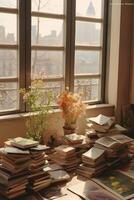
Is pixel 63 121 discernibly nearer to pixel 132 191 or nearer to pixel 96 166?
pixel 96 166

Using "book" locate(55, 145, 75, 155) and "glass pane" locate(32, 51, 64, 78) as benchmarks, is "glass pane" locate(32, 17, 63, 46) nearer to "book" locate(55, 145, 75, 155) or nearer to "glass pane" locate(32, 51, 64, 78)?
"glass pane" locate(32, 51, 64, 78)

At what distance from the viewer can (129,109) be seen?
11.2 ft

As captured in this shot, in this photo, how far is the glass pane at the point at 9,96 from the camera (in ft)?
9.43

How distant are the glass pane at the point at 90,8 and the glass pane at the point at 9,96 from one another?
102 centimetres

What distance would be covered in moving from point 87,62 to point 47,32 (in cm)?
60

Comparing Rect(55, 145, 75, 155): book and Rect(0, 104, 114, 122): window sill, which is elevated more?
Rect(0, 104, 114, 122): window sill

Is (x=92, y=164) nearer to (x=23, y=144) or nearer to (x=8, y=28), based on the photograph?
(x=23, y=144)

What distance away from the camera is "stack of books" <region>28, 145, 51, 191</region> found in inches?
84.0

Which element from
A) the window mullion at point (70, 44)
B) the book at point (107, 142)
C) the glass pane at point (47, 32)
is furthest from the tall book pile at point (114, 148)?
the glass pane at point (47, 32)

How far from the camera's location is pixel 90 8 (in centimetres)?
339

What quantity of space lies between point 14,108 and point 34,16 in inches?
33.9

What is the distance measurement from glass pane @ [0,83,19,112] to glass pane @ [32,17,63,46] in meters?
0.47

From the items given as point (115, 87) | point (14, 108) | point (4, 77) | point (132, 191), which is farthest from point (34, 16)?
point (132, 191)

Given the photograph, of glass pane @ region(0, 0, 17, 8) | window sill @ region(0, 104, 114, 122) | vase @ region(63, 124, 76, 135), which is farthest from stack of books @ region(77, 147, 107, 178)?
glass pane @ region(0, 0, 17, 8)
